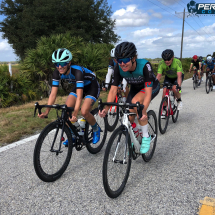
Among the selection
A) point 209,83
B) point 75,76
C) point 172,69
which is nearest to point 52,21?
point 209,83

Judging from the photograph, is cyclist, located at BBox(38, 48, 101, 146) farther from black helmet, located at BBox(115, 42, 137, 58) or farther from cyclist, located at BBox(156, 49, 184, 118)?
cyclist, located at BBox(156, 49, 184, 118)

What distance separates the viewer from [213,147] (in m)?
4.66

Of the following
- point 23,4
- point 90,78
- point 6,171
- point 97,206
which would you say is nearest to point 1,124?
point 6,171

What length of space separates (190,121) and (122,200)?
4584 mm

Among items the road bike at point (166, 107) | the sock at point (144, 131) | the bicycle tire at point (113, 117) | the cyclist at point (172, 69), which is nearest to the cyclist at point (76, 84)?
the sock at point (144, 131)

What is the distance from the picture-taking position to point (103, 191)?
3104 mm

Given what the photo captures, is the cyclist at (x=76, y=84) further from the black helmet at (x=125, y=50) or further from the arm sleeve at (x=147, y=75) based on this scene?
the arm sleeve at (x=147, y=75)

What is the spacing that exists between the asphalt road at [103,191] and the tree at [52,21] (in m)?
27.1

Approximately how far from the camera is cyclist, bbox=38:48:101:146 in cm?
371

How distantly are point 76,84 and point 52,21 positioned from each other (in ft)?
98.9

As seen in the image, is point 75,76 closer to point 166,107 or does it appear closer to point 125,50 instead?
point 125,50

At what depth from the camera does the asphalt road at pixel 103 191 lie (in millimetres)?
2738

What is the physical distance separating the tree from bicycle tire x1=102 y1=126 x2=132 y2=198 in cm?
2798

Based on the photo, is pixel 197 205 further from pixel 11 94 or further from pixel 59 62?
pixel 11 94
